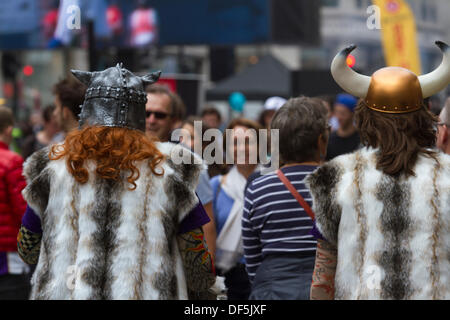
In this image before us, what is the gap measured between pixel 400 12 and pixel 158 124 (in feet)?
26.2

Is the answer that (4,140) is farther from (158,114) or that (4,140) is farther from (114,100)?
(114,100)

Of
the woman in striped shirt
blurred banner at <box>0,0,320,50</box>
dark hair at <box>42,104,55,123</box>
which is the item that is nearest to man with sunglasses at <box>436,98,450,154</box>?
the woman in striped shirt

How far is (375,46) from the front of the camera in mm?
34469

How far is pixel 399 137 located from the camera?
2.87 m


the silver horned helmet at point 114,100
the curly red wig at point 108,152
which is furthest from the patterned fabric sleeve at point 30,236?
the silver horned helmet at point 114,100

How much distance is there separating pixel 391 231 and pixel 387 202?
0.11m

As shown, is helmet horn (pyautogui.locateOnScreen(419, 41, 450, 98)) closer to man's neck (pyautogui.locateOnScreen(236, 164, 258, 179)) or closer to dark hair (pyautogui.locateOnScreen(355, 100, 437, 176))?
dark hair (pyautogui.locateOnScreen(355, 100, 437, 176))

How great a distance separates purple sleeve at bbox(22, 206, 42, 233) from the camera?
3.11 m

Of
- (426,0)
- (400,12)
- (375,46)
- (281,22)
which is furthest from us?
(375,46)

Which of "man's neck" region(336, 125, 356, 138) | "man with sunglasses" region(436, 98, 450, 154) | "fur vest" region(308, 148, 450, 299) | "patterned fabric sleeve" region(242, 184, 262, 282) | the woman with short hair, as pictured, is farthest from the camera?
"man's neck" region(336, 125, 356, 138)

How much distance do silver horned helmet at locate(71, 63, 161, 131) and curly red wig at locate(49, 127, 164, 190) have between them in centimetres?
6

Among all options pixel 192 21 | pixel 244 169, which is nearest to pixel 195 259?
pixel 244 169
